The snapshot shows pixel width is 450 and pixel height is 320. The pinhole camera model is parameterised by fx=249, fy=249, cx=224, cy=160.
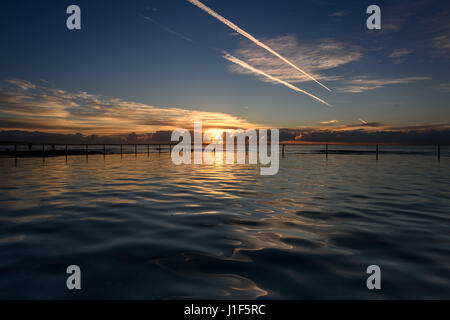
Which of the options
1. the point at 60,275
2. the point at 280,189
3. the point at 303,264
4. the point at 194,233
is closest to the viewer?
the point at 60,275

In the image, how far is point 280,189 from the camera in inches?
462

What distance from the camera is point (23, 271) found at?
12.6ft

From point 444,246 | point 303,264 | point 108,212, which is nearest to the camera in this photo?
point 303,264

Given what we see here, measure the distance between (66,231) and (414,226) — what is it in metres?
8.39

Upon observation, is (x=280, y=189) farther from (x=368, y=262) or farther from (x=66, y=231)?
(x=66, y=231)

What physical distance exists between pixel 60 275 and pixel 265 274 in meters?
3.11

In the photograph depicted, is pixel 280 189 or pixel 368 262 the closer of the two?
pixel 368 262

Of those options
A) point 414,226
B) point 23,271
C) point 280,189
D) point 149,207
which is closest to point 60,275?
point 23,271

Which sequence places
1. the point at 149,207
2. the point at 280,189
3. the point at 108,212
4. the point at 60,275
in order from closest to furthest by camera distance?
the point at 60,275 < the point at 108,212 < the point at 149,207 < the point at 280,189

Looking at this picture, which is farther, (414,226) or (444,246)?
(414,226)

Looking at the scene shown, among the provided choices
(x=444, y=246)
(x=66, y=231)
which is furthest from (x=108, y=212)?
(x=444, y=246)

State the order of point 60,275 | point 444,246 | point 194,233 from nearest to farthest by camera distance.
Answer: point 60,275 < point 444,246 < point 194,233
